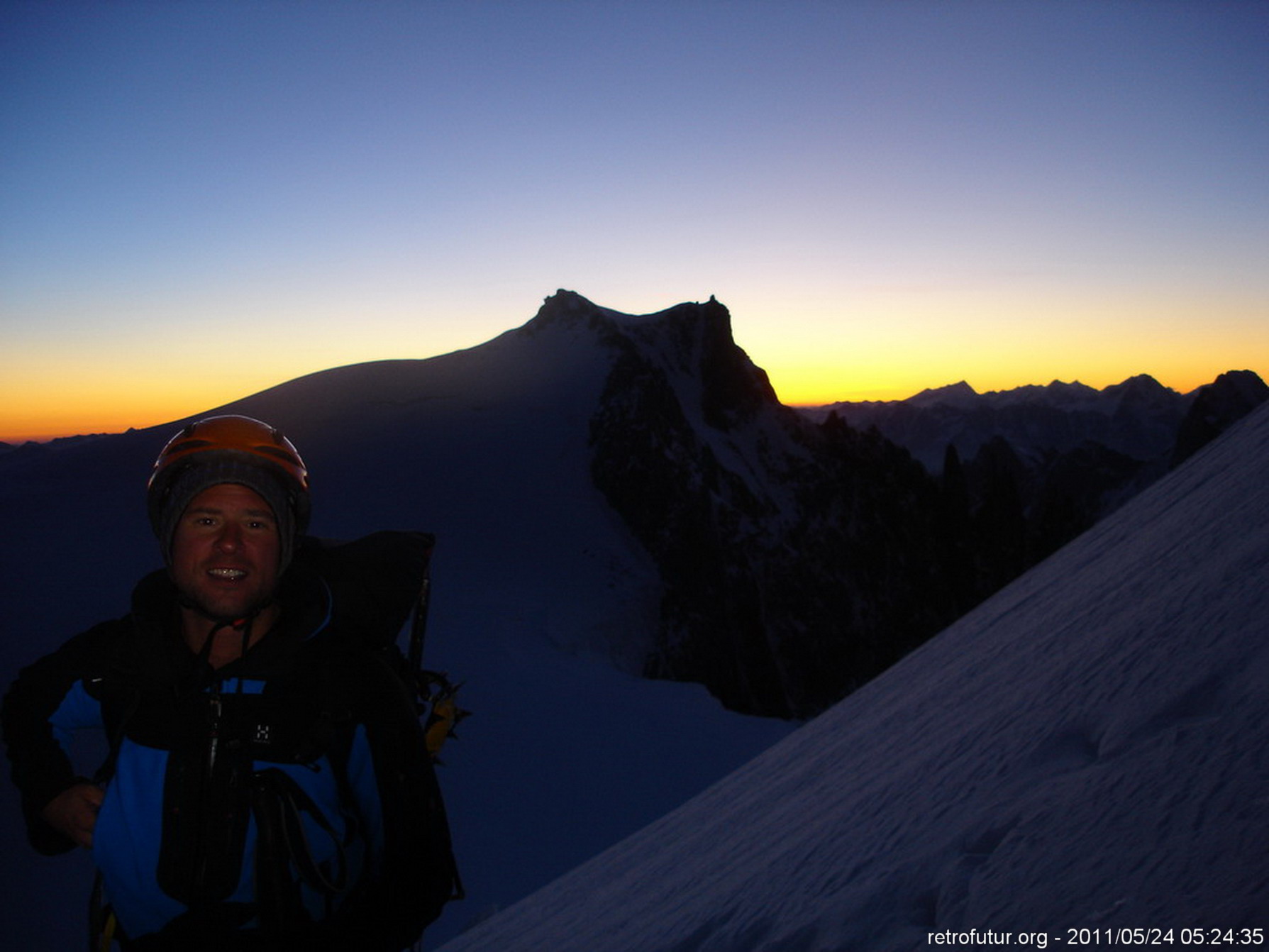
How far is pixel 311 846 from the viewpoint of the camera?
2.25m

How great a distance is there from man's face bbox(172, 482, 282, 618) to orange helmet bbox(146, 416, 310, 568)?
33 millimetres

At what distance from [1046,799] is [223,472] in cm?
267

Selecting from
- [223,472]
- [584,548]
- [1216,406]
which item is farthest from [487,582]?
[1216,406]

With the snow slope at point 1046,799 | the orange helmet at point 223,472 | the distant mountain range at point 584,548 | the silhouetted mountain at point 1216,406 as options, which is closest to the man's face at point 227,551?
the orange helmet at point 223,472

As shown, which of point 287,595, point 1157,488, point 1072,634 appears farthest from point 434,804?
point 1157,488

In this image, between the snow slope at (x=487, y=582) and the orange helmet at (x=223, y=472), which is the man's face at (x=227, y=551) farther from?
the snow slope at (x=487, y=582)

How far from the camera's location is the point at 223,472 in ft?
8.38

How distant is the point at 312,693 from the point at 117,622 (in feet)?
2.63

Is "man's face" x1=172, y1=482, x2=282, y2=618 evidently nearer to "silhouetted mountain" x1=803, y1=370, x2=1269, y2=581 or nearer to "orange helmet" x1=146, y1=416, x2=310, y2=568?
"orange helmet" x1=146, y1=416, x2=310, y2=568

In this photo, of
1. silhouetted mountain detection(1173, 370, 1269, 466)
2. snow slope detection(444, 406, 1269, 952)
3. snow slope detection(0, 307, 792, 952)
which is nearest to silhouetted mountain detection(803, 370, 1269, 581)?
silhouetted mountain detection(1173, 370, 1269, 466)

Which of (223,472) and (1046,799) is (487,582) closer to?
(223,472)

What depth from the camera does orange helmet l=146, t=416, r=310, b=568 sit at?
100 inches

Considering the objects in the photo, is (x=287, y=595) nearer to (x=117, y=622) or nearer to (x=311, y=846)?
(x=117, y=622)

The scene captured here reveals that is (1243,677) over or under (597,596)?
over
